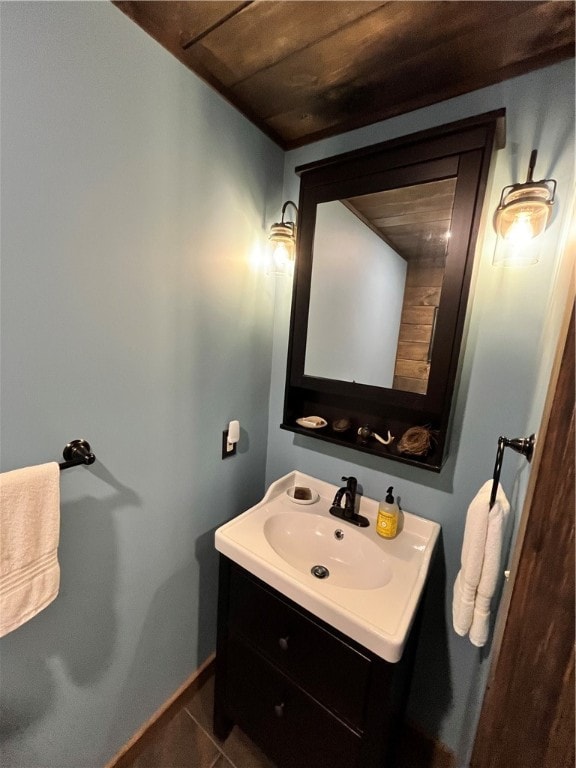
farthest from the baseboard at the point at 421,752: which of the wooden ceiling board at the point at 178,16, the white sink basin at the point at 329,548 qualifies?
the wooden ceiling board at the point at 178,16

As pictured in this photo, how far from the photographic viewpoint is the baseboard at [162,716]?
1.08m

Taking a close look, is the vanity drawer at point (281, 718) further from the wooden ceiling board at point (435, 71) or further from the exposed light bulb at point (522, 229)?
the wooden ceiling board at point (435, 71)

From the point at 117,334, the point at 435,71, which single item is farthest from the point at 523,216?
the point at 117,334

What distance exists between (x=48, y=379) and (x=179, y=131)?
78 centimetres

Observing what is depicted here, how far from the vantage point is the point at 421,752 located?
3.82ft

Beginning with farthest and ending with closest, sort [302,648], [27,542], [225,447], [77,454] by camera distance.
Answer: [225,447] < [302,648] < [77,454] < [27,542]

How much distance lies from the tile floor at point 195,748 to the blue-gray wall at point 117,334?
11 cm

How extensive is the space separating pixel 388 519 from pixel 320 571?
29 centimetres

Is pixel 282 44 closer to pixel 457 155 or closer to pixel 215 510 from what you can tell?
pixel 457 155

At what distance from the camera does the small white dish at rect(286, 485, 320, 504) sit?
125 centimetres

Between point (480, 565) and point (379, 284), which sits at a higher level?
point (379, 284)

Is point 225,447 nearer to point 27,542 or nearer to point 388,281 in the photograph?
point 27,542

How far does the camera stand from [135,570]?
101 centimetres

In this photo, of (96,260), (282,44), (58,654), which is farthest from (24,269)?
(58,654)
